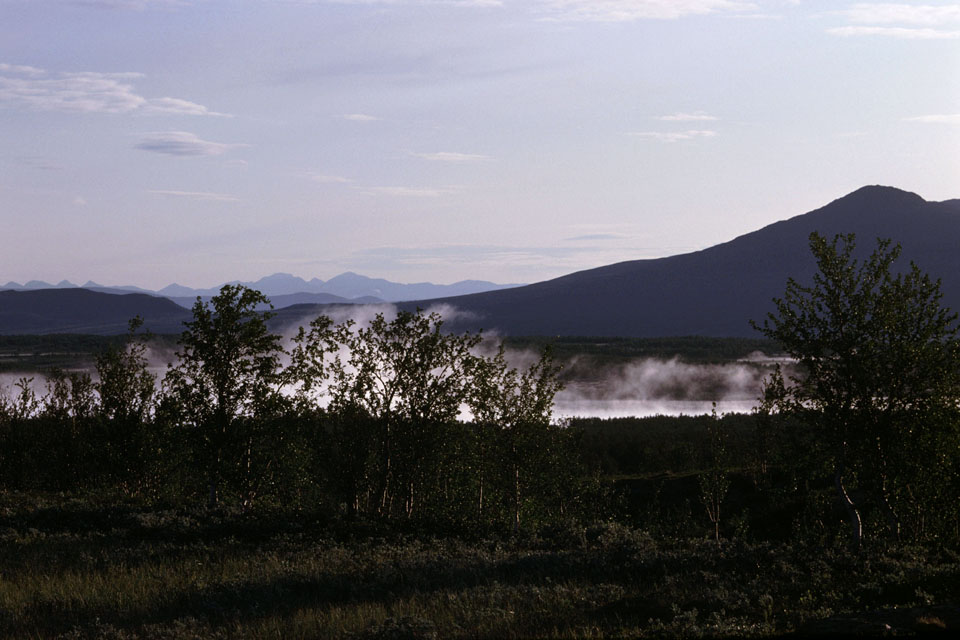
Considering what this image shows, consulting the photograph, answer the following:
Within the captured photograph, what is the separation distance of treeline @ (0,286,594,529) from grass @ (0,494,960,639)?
2751 millimetres

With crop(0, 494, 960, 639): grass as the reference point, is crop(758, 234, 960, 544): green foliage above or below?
above

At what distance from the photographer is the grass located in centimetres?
1206

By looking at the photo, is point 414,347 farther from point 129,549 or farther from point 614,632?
point 614,632

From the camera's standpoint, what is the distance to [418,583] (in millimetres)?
15406

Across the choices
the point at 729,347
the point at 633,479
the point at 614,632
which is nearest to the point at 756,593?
the point at 614,632

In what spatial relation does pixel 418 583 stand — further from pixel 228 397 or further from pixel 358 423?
pixel 228 397

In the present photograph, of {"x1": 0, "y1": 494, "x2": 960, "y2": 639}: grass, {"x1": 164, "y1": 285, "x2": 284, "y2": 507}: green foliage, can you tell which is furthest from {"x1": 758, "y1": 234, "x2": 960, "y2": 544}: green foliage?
{"x1": 164, "y1": 285, "x2": 284, "y2": 507}: green foliage

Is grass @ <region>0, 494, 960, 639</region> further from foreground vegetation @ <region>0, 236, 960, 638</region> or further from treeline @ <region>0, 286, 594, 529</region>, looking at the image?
treeline @ <region>0, 286, 594, 529</region>

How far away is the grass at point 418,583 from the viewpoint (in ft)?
39.6

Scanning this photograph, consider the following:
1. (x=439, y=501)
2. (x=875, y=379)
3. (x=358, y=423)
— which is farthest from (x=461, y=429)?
(x=875, y=379)

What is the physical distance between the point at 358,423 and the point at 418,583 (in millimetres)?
9325

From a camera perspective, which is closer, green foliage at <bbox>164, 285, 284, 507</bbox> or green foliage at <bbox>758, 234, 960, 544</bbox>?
green foliage at <bbox>758, 234, 960, 544</bbox>

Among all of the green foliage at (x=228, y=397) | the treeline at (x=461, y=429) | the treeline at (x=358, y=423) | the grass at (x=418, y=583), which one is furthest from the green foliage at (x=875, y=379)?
the green foliage at (x=228, y=397)

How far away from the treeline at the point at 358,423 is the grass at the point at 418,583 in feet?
9.03
